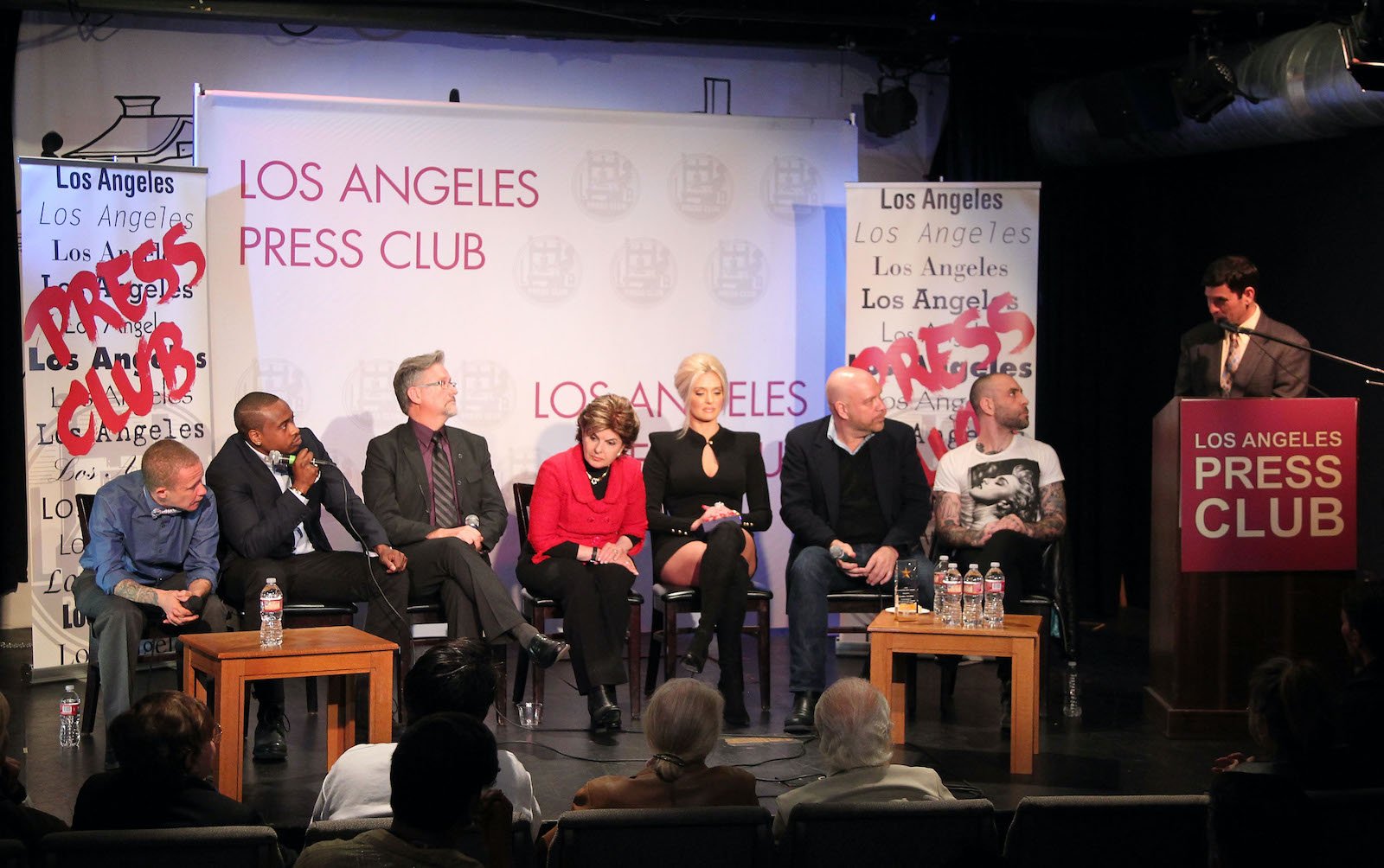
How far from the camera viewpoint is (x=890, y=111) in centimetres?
721

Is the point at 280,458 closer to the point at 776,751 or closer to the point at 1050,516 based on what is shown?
the point at 776,751

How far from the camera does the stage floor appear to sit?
4270 millimetres

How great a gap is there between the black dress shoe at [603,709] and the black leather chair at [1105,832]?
2607 mm

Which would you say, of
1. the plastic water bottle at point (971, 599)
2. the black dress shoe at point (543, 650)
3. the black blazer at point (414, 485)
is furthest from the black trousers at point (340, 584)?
the plastic water bottle at point (971, 599)

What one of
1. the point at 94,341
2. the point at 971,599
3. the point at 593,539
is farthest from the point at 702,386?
the point at 94,341

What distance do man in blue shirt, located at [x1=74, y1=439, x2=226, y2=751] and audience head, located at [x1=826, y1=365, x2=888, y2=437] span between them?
2.41 metres

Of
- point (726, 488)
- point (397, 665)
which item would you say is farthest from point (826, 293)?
point (397, 665)

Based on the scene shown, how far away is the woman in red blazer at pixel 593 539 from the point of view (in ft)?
16.8

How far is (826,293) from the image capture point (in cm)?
702

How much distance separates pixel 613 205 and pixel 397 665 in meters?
2.60

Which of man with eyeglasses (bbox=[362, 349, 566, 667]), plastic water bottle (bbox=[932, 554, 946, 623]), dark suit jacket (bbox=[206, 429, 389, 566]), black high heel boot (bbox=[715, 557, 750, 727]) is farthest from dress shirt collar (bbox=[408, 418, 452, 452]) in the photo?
plastic water bottle (bbox=[932, 554, 946, 623])

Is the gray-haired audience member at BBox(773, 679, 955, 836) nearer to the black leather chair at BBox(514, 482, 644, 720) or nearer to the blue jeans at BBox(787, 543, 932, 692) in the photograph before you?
the blue jeans at BBox(787, 543, 932, 692)

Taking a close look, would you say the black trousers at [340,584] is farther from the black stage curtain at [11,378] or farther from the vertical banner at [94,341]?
the black stage curtain at [11,378]

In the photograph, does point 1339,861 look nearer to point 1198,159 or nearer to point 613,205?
point 613,205
